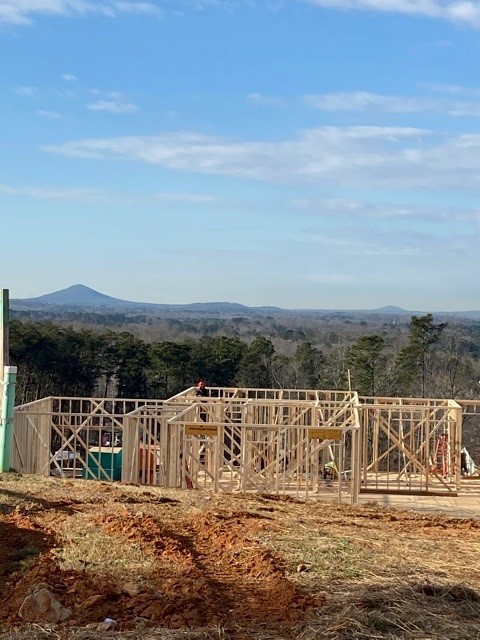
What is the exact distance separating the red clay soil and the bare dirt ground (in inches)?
0.5

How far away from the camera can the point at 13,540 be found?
7625 millimetres

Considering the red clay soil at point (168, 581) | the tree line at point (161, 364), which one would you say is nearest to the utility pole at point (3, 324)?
the red clay soil at point (168, 581)

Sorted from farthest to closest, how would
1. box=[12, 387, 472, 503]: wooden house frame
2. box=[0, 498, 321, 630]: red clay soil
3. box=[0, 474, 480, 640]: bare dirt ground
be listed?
box=[12, 387, 472, 503]: wooden house frame
box=[0, 498, 321, 630]: red clay soil
box=[0, 474, 480, 640]: bare dirt ground

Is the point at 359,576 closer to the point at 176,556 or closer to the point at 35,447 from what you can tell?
the point at 176,556

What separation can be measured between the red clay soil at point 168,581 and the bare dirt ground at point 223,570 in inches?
0.5

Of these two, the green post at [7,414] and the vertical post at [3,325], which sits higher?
the vertical post at [3,325]

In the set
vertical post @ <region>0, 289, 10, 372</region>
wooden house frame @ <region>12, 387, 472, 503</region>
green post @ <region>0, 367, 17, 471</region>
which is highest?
vertical post @ <region>0, 289, 10, 372</region>

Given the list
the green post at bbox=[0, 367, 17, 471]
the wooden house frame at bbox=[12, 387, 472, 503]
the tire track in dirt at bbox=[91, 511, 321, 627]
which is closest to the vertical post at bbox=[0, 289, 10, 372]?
the green post at bbox=[0, 367, 17, 471]

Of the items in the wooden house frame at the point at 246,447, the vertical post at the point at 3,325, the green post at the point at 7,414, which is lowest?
the wooden house frame at the point at 246,447

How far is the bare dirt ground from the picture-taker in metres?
5.57

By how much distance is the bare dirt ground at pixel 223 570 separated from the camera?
5.57 m

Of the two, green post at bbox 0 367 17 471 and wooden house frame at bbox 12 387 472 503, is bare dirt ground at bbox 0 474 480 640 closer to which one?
green post at bbox 0 367 17 471

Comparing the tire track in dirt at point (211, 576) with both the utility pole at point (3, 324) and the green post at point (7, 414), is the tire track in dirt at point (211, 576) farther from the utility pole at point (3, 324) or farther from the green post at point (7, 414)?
the utility pole at point (3, 324)

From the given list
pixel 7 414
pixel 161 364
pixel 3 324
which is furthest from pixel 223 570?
pixel 161 364
